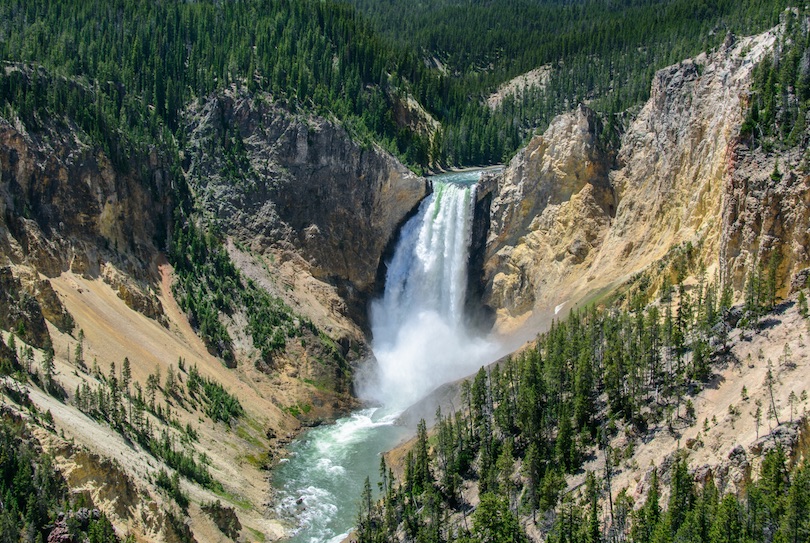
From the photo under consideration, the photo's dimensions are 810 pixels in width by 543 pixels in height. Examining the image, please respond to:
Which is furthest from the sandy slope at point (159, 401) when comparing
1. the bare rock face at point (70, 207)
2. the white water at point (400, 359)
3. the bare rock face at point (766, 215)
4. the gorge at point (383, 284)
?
the bare rock face at point (766, 215)

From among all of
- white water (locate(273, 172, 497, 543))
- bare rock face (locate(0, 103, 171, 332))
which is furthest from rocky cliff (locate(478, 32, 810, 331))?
bare rock face (locate(0, 103, 171, 332))

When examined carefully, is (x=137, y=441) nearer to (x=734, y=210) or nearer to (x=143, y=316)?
(x=143, y=316)

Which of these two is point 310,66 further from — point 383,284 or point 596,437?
point 596,437

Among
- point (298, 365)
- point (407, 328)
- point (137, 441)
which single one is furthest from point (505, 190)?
point (137, 441)

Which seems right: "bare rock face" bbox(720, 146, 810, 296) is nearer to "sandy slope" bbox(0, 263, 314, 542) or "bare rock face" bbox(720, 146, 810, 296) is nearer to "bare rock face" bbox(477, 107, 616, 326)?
"bare rock face" bbox(477, 107, 616, 326)

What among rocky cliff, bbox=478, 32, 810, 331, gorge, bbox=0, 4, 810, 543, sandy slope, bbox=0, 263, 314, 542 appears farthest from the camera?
rocky cliff, bbox=478, 32, 810, 331

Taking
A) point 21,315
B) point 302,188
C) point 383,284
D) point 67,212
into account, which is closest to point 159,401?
point 21,315
